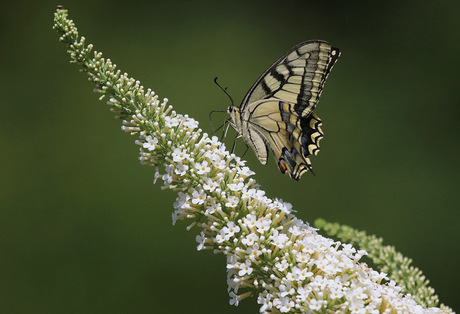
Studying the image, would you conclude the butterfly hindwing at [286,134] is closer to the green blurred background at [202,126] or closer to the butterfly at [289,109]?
the butterfly at [289,109]

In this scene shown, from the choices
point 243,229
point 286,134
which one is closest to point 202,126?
point 286,134

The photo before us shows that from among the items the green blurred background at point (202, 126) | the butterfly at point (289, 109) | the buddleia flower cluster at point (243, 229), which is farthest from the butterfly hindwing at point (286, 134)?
the green blurred background at point (202, 126)

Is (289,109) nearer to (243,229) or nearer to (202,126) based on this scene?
(243,229)

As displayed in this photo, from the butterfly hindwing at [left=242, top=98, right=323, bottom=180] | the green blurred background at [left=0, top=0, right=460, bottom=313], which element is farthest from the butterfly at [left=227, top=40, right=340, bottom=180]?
the green blurred background at [left=0, top=0, right=460, bottom=313]

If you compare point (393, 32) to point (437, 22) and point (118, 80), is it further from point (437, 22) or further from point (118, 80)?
point (118, 80)

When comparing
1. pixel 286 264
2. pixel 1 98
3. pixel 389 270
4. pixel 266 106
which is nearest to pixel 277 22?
pixel 1 98
